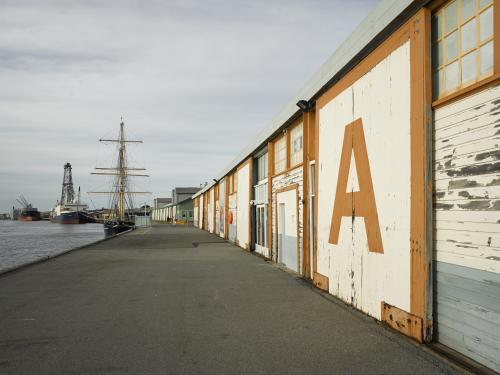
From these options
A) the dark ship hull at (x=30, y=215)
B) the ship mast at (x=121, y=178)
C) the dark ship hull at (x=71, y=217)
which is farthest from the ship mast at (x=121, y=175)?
the dark ship hull at (x=30, y=215)

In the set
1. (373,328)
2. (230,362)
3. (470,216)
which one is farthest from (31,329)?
(470,216)

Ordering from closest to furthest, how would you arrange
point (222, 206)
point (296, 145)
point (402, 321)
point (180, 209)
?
1. point (402, 321)
2. point (296, 145)
3. point (222, 206)
4. point (180, 209)

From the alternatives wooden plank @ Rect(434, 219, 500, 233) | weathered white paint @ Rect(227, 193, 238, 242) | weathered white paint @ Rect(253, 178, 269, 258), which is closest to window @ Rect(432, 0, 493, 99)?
wooden plank @ Rect(434, 219, 500, 233)

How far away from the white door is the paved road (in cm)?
178

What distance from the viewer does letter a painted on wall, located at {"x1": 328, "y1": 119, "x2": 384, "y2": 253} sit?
7.15m

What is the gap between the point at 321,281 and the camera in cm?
964

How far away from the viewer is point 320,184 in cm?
1000

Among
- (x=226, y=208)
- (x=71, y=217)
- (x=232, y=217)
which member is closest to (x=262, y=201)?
(x=232, y=217)

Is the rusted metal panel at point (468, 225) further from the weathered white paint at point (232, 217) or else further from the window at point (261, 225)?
the weathered white paint at point (232, 217)

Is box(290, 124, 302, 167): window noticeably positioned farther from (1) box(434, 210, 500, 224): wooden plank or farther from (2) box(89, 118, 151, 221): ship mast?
(2) box(89, 118, 151, 221): ship mast

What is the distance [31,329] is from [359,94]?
20.5 feet

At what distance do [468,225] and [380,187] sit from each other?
2143 millimetres

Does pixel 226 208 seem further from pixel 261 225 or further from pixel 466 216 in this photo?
pixel 466 216

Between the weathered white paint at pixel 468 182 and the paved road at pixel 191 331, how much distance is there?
4.14 ft
